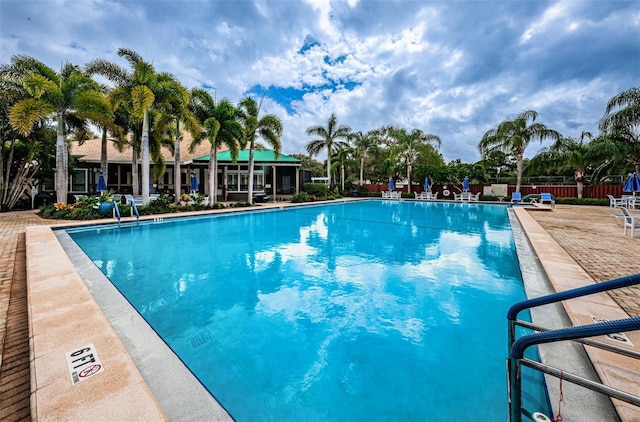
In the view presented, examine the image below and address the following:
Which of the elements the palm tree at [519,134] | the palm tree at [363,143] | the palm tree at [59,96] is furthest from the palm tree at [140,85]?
the palm tree at [519,134]

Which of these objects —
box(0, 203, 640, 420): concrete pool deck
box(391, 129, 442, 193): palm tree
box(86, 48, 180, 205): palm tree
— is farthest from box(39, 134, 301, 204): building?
box(0, 203, 640, 420): concrete pool deck

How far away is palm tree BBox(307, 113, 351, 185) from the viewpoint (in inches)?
1072

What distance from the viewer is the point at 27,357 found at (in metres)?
2.56

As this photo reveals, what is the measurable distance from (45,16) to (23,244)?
11225mm

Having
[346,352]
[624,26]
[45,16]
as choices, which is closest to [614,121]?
[624,26]

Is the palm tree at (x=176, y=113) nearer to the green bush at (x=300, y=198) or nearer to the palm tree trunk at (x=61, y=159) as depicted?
the palm tree trunk at (x=61, y=159)

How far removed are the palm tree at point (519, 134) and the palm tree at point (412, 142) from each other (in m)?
5.20

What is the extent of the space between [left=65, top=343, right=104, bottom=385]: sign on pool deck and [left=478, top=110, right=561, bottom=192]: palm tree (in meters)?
28.3

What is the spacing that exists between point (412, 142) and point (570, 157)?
39.0ft

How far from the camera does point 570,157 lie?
68.8 ft

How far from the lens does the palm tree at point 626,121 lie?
55.6 feet

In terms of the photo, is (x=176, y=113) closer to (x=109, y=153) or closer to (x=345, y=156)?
(x=109, y=153)

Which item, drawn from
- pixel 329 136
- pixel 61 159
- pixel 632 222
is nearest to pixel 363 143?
pixel 329 136

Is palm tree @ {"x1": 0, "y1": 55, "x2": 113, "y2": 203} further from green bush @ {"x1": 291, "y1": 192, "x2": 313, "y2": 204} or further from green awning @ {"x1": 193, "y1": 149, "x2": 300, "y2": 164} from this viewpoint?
green bush @ {"x1": 291, "y1": 192, "x2": 313, "y2": 204}
